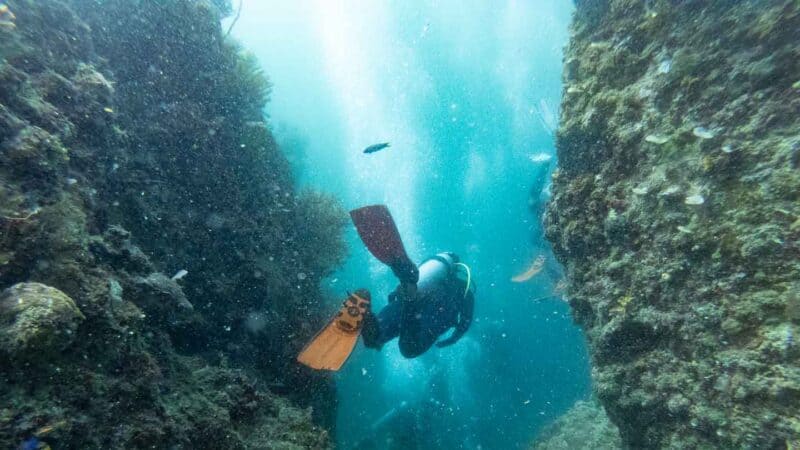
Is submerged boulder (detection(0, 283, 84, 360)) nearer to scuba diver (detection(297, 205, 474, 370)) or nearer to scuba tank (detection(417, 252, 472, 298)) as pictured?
scuba diver (detection(297, 205, 474, 370))

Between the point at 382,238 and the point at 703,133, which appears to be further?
the point at 382,238

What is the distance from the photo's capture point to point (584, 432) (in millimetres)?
7043

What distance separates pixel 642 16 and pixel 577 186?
1.61 m

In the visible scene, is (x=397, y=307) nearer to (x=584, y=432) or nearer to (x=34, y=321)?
(x=34, y=321)

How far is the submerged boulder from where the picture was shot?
77.8 inches

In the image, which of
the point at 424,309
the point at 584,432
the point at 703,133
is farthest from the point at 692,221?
the point at 584,432

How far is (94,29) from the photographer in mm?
5289

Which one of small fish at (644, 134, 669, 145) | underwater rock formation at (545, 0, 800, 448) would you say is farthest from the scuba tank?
small fish at (644, 134, 669, 145)

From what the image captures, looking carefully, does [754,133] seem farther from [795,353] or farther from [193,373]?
[193,373]

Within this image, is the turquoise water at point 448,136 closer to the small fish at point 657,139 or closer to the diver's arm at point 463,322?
the diver's arm at point 463,322

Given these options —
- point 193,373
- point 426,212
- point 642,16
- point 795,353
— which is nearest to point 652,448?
point 795,353

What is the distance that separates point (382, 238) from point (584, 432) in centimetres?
566

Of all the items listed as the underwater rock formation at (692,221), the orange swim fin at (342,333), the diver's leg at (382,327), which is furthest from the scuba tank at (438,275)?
the underwater rock formation at (692,221)

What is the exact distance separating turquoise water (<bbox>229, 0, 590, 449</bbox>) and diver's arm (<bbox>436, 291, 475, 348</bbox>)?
1173cm
